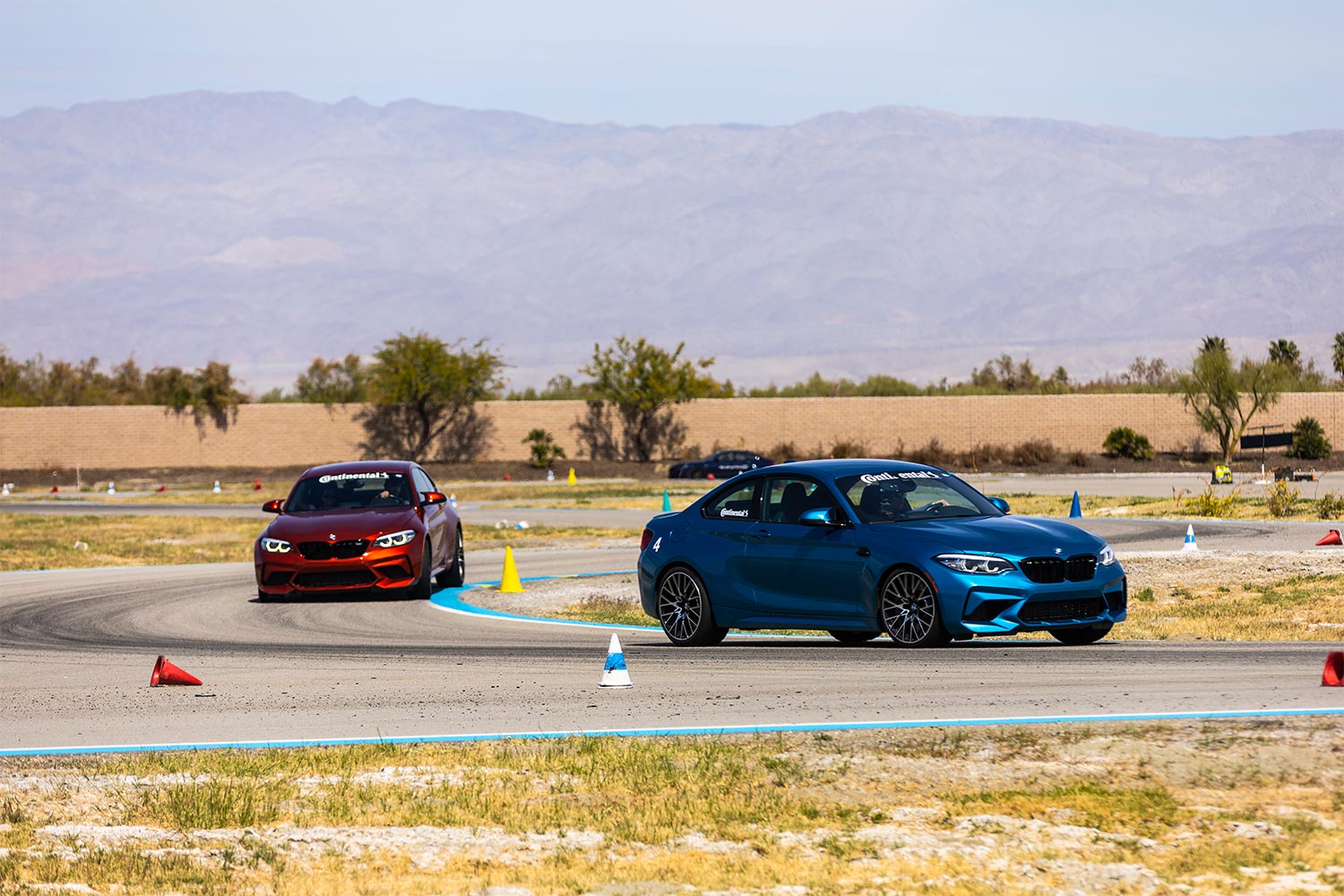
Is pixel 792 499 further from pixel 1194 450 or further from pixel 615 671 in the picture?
pixel 1194 450

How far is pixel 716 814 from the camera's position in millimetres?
8367

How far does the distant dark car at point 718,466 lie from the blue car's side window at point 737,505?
39.4 meters

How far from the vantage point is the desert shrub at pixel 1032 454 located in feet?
194

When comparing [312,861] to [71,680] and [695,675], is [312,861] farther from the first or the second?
[71,680]

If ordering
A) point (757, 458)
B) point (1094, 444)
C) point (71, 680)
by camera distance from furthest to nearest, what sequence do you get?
point (1094, 444), point (757, 458), point (71, 680)

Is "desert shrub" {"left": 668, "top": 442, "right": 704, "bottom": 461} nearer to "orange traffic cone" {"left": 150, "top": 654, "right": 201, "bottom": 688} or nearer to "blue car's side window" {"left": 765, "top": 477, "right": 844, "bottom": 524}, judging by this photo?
"blue car's side window" {"left": 765, "top": 477, "right": 844, "bottom": 524}

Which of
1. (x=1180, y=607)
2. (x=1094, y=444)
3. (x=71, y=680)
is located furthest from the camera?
(x=1094, y=444)

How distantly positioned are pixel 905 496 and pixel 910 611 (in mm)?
1277

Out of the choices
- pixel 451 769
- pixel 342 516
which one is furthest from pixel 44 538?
pixel 451 769

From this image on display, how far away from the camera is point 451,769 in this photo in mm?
9555

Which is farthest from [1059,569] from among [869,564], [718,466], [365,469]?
[718,466]

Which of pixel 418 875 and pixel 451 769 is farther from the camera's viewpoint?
pixel 451 769

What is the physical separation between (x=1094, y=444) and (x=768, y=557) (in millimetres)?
50781

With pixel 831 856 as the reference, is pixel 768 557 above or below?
above
